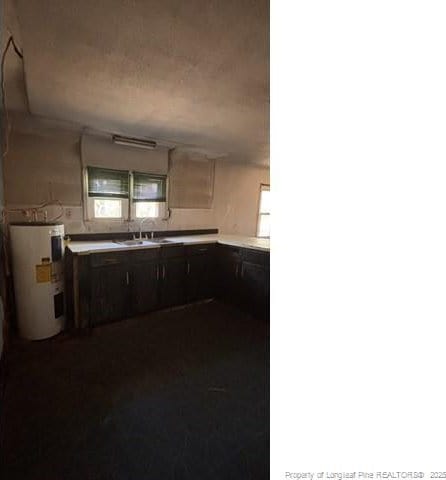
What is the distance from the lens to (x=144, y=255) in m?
3.06

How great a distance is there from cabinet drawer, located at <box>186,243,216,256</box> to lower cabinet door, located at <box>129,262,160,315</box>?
0.46 metres

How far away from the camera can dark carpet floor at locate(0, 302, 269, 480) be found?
134 cm

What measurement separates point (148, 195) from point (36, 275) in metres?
1.76

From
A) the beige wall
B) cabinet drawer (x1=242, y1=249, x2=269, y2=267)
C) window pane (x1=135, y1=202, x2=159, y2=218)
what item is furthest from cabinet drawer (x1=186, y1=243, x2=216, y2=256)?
window pane (x1=135, y1=202, x2=159, y2=218)

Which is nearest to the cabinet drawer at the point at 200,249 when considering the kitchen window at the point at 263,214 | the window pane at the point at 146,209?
the window pane at the point at 146,209

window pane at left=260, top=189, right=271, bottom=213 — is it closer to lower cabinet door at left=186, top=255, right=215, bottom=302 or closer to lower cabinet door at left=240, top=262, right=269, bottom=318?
lower cabinet door at left=186, top=255, right=215, bottom=302

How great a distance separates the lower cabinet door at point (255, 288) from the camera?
3.02 m

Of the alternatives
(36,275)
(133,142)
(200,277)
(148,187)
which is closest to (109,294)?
(36,275)

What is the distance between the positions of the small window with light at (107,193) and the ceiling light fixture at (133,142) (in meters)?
0.37

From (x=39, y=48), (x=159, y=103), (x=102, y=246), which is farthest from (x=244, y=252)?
(x=39, y=48)

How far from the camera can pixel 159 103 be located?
2275 mm

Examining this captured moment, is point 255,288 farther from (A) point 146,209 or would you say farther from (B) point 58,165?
(B) point 58,165

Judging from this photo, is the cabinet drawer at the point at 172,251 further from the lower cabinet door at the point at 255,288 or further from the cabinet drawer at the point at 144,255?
the lower cabinet door at the point at 255,288
